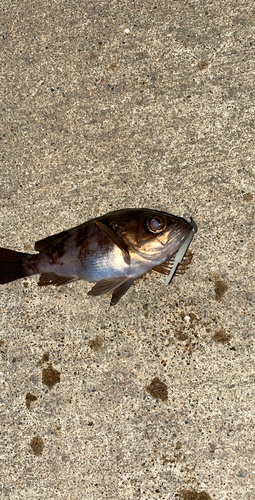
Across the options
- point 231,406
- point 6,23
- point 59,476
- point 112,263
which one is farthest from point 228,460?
point 6,23

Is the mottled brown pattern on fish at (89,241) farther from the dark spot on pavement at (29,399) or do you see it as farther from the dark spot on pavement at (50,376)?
the dark spot on pavement at (29,399)

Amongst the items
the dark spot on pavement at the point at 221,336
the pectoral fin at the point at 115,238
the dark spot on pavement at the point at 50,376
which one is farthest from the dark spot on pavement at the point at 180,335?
the dark spot on pavement at the point at 50,376

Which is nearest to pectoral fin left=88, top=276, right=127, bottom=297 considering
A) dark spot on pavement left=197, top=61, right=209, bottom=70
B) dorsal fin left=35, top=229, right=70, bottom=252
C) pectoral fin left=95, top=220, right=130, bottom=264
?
pectoral fin left=95, top=220, right=130, bottom=264

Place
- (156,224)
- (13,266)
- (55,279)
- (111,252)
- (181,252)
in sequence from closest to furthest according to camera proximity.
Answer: (156,224) < (111,252) < (181,252) < (55,279) < (13,266)

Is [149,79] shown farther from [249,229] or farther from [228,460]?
[228,460]

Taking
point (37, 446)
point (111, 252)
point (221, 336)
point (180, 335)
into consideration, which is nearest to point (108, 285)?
point (111, 252)

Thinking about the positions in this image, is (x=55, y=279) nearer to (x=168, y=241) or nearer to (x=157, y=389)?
(x=168, y=241)
